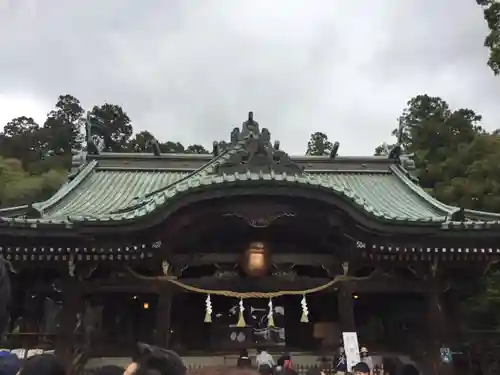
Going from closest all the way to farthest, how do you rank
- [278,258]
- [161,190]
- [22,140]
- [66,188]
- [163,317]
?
[163,317] → [278,258] → [161,190] → [66,188] → [22,140]

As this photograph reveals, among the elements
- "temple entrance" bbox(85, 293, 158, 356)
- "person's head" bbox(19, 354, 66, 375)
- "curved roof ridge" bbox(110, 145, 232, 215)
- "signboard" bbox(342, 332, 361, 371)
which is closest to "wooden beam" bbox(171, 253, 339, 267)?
"curved roof ridge" bbox(110, 145, 232, 215)

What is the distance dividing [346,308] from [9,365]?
8.56m

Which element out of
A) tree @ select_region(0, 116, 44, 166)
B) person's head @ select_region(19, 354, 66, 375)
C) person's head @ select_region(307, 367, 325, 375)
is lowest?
person's head @ select_region(19, 354, 66, 375)

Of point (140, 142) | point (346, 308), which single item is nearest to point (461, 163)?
point (346, 308)

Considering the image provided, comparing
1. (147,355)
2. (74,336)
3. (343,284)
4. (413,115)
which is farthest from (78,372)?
(413,115)

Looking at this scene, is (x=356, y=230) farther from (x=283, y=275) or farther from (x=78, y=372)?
(x=78, y=372)

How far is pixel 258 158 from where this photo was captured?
10.3m

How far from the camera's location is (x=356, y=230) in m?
10.0

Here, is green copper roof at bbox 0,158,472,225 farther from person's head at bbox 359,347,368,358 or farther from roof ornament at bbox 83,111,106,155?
person's head at bbox 359,347,368,358

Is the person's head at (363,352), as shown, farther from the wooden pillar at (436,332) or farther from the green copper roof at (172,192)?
the green copper roof at (172,192)

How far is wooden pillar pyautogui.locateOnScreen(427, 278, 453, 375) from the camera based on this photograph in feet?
33.8

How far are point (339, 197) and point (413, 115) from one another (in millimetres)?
42024

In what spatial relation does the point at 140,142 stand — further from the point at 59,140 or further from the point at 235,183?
the point at 235,183

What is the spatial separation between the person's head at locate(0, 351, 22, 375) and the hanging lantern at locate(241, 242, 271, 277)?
786 centimetres
